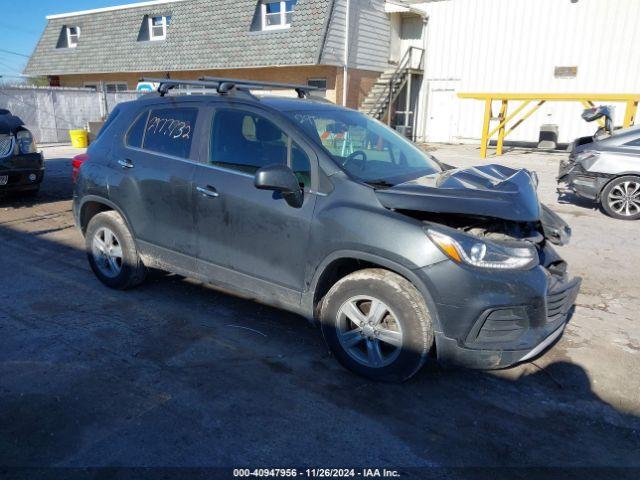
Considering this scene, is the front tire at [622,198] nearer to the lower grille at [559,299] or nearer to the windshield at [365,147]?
the windshield at [365,147]

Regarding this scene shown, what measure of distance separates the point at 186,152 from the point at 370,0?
59.7ft

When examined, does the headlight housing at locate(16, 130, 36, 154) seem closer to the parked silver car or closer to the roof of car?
the roof of car

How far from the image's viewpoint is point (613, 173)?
26.7 feet

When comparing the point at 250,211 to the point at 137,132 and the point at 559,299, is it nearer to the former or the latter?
the point at 137,132

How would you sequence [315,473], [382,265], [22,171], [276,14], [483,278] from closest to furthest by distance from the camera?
[315,473] < [483,278] < [382,265] < [22,171] < [276,14]

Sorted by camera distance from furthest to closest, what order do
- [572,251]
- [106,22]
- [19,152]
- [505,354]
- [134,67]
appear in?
[106,22]
[134,67]
[19,152]
[572,251]
[505,354]

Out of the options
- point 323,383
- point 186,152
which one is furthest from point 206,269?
point 323,383

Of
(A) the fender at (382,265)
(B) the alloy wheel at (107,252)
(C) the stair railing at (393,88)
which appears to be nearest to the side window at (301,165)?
(A) the fender at (382,265)

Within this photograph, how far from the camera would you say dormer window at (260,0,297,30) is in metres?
19.1

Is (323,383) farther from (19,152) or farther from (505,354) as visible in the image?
(19,152)

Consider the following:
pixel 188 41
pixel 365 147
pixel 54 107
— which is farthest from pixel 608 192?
pixel 54 107

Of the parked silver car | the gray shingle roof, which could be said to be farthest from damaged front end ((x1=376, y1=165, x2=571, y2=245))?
the gray shingle roof

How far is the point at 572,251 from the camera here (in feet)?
21.0

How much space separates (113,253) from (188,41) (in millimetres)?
18640
